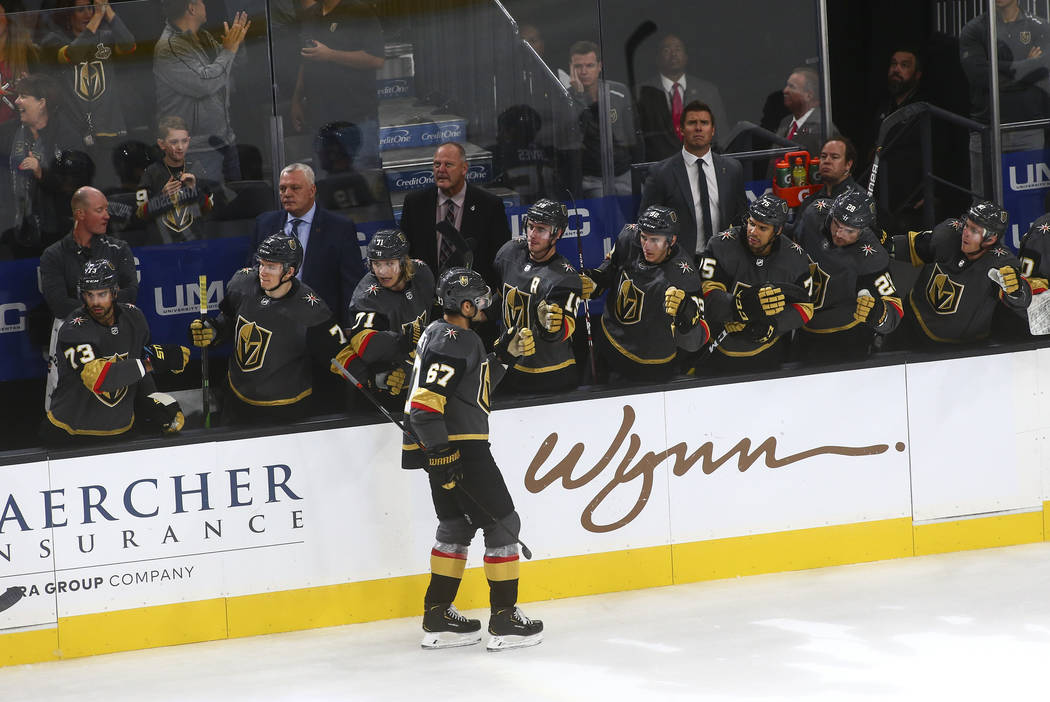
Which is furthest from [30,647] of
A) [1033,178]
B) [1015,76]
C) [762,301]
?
[1015,76]

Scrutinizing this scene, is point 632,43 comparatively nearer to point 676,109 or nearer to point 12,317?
point 676,109

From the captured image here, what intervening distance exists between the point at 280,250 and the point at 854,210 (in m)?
2.79

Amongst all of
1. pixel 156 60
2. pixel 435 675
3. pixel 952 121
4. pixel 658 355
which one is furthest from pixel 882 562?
pixel 156 60

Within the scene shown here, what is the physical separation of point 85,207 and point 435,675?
296 cm

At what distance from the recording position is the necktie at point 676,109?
8508 mm

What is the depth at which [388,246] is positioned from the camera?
672 cm

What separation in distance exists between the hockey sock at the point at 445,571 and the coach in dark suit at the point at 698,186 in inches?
94.0

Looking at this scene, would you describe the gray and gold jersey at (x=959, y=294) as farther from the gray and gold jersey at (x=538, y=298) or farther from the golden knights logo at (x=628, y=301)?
the gray and gold jersey at (x=538, y=298)

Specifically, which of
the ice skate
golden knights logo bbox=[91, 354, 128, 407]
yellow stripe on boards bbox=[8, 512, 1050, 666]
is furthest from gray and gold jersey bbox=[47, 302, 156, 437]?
the ice skate

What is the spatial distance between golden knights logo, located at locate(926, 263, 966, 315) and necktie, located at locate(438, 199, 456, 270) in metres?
2.43

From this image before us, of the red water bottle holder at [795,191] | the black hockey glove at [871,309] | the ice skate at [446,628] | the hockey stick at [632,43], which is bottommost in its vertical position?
the ice skate at [446,628]

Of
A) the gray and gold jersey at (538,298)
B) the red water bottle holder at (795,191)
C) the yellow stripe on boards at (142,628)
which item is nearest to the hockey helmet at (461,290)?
the gray and gold jersey at (538,298)

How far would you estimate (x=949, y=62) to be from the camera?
9.46 metres

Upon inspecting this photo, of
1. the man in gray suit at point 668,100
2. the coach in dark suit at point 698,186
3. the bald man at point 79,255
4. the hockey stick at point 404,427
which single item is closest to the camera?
the hockey stick at point 404,427
